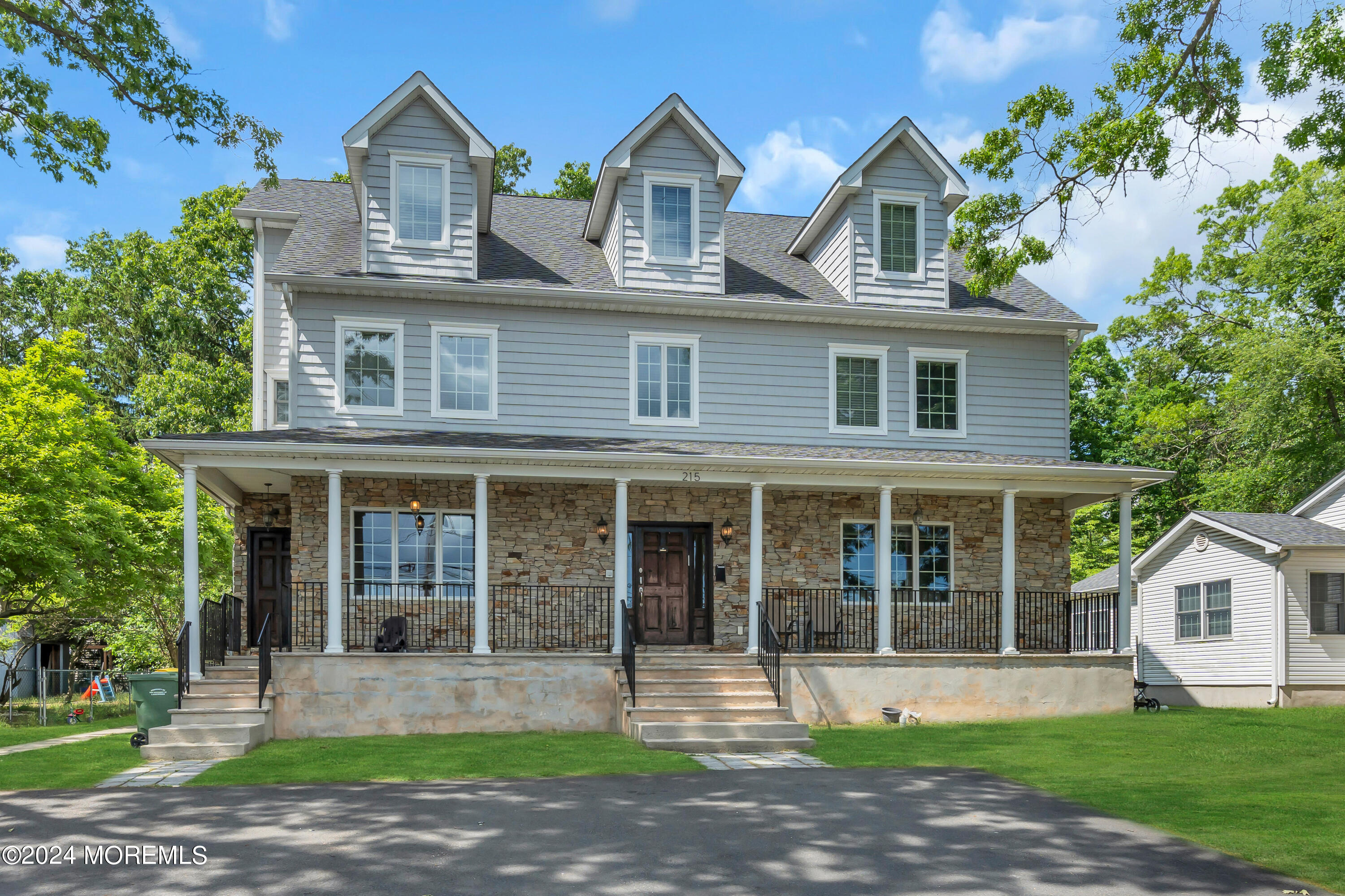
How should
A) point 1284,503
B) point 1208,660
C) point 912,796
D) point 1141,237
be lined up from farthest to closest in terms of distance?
point 1141,237 → point 1284,503 → point 1208,660 → point 912,796

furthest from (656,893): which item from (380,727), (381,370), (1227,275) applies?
(1227,275)

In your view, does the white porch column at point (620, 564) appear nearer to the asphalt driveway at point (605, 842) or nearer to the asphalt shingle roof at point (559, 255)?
the asphalt shingle roof at point (559, 255)

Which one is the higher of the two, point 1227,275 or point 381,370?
point 1227,275

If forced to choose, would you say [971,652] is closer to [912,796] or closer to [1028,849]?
[912,796]

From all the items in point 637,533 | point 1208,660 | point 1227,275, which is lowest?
point 1208,660

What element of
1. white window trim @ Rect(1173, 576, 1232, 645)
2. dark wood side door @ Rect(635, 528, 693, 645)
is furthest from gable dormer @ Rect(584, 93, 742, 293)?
white window trim @ Rect(1173, 576, 1232, 645)

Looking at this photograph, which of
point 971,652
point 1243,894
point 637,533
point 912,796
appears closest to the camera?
point 1243,894

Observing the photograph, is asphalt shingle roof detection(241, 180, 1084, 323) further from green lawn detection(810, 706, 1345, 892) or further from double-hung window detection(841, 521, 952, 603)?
green lawn detection(810, 706, 1345, 892)

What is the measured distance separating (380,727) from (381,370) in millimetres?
5427

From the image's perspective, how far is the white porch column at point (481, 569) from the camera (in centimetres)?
1420

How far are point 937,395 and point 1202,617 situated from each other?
8999 millimetres

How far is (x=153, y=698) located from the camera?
1283 cm

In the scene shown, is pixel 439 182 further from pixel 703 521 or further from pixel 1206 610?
→ pixel 1206 610

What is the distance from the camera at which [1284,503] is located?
89.0ft
